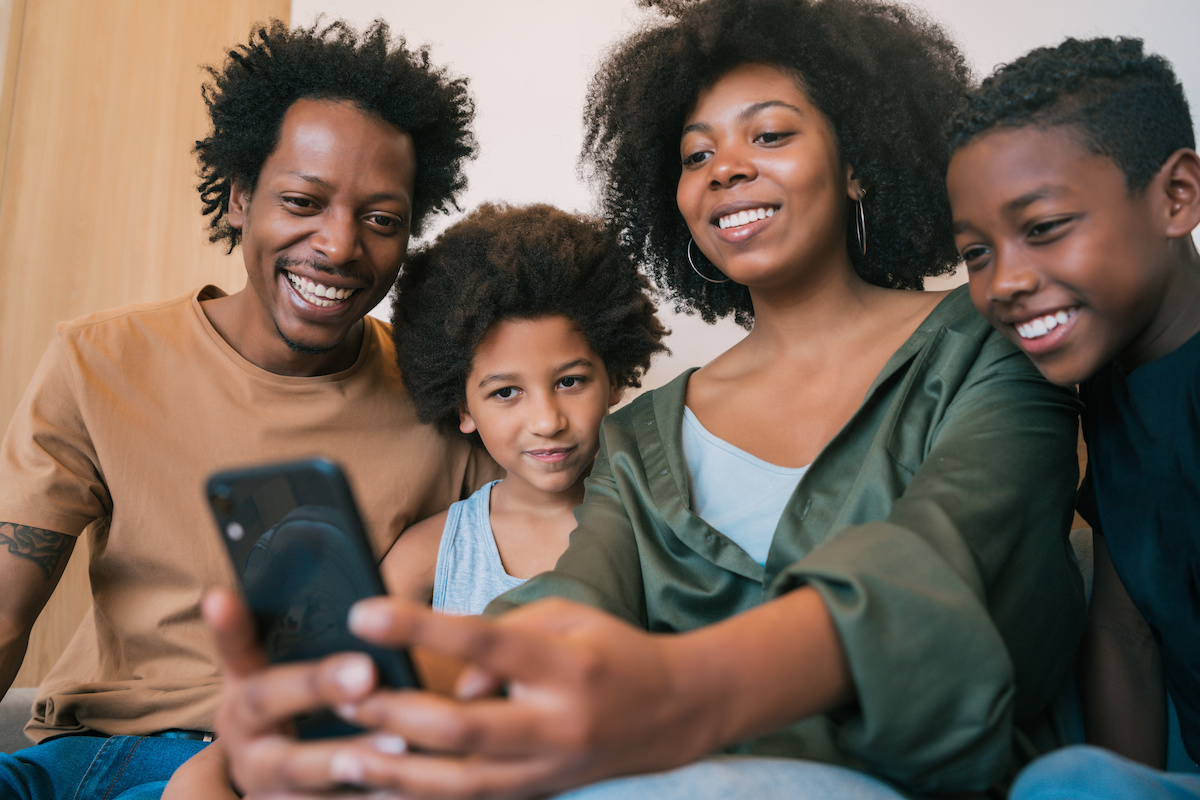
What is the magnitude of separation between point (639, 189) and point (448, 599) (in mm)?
908

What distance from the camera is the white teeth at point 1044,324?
1.05 metres

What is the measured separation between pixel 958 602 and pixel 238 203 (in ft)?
5.91

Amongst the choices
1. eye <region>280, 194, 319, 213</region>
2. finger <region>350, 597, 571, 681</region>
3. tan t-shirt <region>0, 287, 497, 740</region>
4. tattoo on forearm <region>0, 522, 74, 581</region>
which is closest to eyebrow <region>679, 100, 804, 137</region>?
eye <region>280, 194, 319, 213</region>

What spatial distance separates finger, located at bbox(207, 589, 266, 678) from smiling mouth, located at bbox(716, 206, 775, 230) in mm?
1006

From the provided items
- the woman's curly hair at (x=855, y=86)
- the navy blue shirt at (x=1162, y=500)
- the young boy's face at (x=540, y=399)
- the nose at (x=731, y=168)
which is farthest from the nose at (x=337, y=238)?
the navy blue shirt at (x=1162, y=500)

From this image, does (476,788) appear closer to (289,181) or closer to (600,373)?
(600,373)

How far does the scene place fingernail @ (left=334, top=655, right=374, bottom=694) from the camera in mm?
591

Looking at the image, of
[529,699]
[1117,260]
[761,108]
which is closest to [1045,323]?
[1117,260]

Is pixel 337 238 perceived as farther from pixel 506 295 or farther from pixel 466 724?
pixel 466 724

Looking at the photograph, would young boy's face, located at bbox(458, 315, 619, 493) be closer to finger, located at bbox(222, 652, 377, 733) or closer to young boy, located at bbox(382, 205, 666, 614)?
young boy, located at bbox(382, 205, 666, 614)

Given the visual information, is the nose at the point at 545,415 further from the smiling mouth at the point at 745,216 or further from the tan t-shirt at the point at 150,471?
the smiling mouth at the point at 745,216

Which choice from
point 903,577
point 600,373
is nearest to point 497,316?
point 600,373

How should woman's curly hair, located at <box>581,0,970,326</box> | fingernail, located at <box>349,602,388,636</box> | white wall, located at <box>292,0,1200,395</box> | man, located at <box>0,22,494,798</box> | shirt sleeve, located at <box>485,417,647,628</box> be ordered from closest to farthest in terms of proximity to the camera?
fingernail, located at <box>349,602,388,636</box> < shirt sleeve, located at <box>485,417,647,628</box> < woman's curly hair, located at <box>581,0,970,326</box> < man, located at <box>0,22,494,798</box> < white wall, located at <box>292,0,1200,395</box>

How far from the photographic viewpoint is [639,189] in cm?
178
